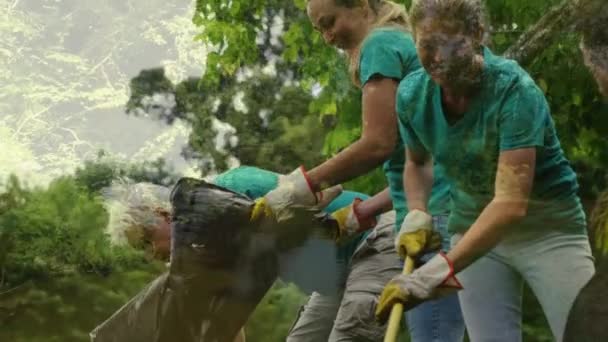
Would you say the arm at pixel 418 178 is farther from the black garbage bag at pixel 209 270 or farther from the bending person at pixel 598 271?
the bending person at pixel 598 271

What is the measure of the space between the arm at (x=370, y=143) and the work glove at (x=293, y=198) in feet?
0.09

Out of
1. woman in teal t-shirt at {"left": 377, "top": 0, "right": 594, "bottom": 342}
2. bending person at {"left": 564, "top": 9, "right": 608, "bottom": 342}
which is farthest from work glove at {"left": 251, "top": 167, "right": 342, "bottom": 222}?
bending person at {"left": 564, "top": 9, "right": 608, "bottom": 342}

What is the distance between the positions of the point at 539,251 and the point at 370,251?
0.57 meters

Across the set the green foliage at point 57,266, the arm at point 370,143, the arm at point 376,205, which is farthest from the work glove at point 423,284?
the green foliage at point 57,266

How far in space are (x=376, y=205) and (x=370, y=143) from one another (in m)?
0.21

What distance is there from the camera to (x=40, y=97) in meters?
4.88

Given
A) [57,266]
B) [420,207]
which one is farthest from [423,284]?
[57,266]

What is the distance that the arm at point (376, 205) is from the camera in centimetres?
406

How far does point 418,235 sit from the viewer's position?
12.8ft

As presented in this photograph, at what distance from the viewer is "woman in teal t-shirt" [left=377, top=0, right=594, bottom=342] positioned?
380 centimetres

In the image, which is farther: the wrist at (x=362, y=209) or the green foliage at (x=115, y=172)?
the green foliage at (x=115, y=172)

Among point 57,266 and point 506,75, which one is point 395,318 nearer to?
point 506,75

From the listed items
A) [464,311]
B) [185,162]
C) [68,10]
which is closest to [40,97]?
[68,10]

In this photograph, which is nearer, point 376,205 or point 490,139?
point 490,139
